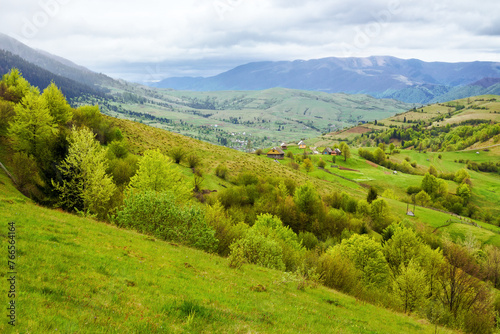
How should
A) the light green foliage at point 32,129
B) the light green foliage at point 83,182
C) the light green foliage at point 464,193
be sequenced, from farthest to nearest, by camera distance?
the light green foliage at point 464,193, the light green foliage at point 32,129, the light green foliage at point 83,182

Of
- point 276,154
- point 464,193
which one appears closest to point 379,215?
point 464,193

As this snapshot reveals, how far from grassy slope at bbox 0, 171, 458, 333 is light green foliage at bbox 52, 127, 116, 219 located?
41.5 feet

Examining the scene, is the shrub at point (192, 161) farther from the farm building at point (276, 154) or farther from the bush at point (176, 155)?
the farm building at point (276, 154)

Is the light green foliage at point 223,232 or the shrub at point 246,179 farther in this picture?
the shrub at point 246,179

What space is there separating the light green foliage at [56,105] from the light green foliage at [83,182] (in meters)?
24.1

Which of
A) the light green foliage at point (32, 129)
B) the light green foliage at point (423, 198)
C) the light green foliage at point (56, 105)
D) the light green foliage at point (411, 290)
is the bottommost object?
the light green foliage at point (423, 198)

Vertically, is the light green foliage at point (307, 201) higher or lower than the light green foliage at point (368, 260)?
higher

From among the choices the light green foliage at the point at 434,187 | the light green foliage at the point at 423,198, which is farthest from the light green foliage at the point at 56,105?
the light green foliage at the point at 434,187

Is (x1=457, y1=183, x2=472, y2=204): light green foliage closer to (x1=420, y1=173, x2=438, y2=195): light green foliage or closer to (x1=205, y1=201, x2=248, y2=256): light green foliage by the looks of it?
(x1=420, y1=173, x2=438, y2=195): light green foliage

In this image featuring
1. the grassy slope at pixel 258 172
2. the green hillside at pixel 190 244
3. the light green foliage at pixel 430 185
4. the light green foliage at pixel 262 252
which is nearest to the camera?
the green hillside at pixel 190 244

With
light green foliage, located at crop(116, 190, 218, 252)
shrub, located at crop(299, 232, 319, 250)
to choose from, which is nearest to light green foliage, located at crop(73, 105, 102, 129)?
light green foliage, located at crop(116, 190, 218, 252)

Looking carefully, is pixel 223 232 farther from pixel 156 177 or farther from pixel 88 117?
pixel 88 117

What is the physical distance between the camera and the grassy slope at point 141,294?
28.9 ft

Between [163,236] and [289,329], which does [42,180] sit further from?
[289,329]
